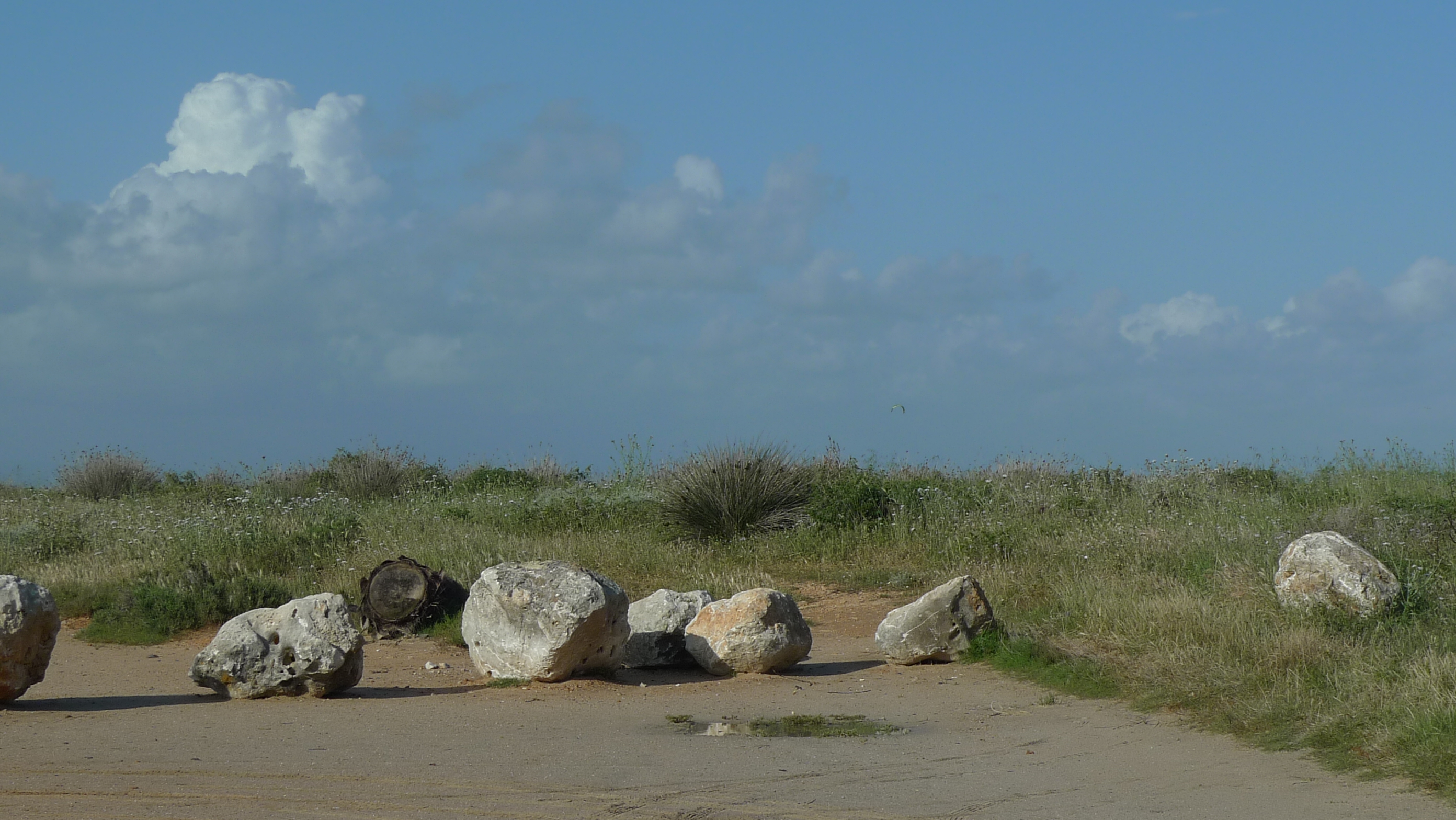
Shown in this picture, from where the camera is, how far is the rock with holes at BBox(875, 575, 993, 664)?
32.3 feet

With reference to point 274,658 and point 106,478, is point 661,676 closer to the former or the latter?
point 274,658

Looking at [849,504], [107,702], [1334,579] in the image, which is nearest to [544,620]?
[107,702]

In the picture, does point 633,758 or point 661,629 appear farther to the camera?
point 661,629

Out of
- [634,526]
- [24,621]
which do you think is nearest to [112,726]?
[24,621]

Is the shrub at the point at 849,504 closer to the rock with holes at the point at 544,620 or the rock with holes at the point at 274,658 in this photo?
the rock with holes at the point at 544,620

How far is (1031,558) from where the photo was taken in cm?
1382

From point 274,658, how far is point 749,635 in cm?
346

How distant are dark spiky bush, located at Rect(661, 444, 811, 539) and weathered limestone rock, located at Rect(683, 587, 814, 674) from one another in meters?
7.03

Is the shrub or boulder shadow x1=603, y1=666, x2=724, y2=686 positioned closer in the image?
boulder shadow x1=603, y1=666, x2=724, y2=686

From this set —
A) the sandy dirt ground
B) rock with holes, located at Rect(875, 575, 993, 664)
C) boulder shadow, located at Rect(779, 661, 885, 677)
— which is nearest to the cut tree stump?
the sandy dirt ground

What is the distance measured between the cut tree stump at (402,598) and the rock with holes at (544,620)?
9.05 feet

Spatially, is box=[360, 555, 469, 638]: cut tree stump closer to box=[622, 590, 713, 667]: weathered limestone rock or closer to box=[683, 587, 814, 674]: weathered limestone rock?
box=[622, 590, 713, 667]: weathered limestone rock

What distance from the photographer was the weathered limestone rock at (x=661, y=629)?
991cm

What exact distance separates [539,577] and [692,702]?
142cm
